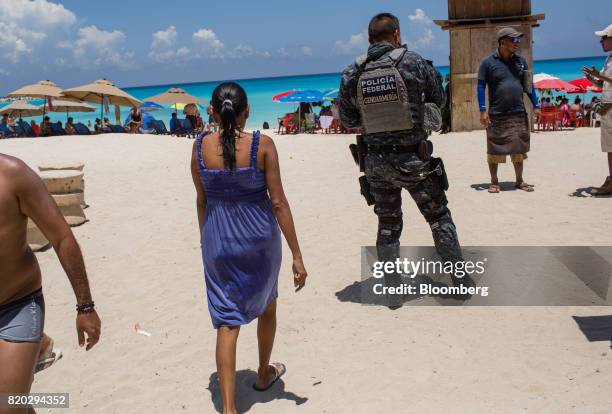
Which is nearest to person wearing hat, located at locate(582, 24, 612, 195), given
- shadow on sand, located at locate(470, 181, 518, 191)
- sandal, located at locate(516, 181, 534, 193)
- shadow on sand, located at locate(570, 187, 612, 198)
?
shadow on sand, located at locate(570, 187, 612, 198)

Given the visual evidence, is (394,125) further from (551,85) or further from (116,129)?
(116,129)

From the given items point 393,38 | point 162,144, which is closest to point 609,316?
point 393,38

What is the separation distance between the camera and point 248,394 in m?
3.80

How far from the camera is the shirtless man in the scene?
7.61 ft

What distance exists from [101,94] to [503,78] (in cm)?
1770

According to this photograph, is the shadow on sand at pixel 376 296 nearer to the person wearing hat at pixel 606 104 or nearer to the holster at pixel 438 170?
the holster at pixel 438 170

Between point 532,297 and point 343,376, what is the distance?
189cm

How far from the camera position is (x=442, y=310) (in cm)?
480

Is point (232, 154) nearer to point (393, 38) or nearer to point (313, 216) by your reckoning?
point (393, 38)

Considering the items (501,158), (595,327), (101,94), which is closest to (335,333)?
(595,327)

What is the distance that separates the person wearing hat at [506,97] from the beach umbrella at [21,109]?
22.2 meters

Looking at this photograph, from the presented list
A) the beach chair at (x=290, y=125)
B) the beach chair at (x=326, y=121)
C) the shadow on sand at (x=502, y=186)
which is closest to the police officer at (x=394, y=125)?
the shadow on sand at (x=502, y=186)

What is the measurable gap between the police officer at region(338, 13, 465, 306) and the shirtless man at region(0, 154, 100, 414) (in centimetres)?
276

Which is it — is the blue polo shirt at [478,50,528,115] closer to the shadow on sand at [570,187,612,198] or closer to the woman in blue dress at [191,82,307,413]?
the shadow on sand at [570,187,612,198]
